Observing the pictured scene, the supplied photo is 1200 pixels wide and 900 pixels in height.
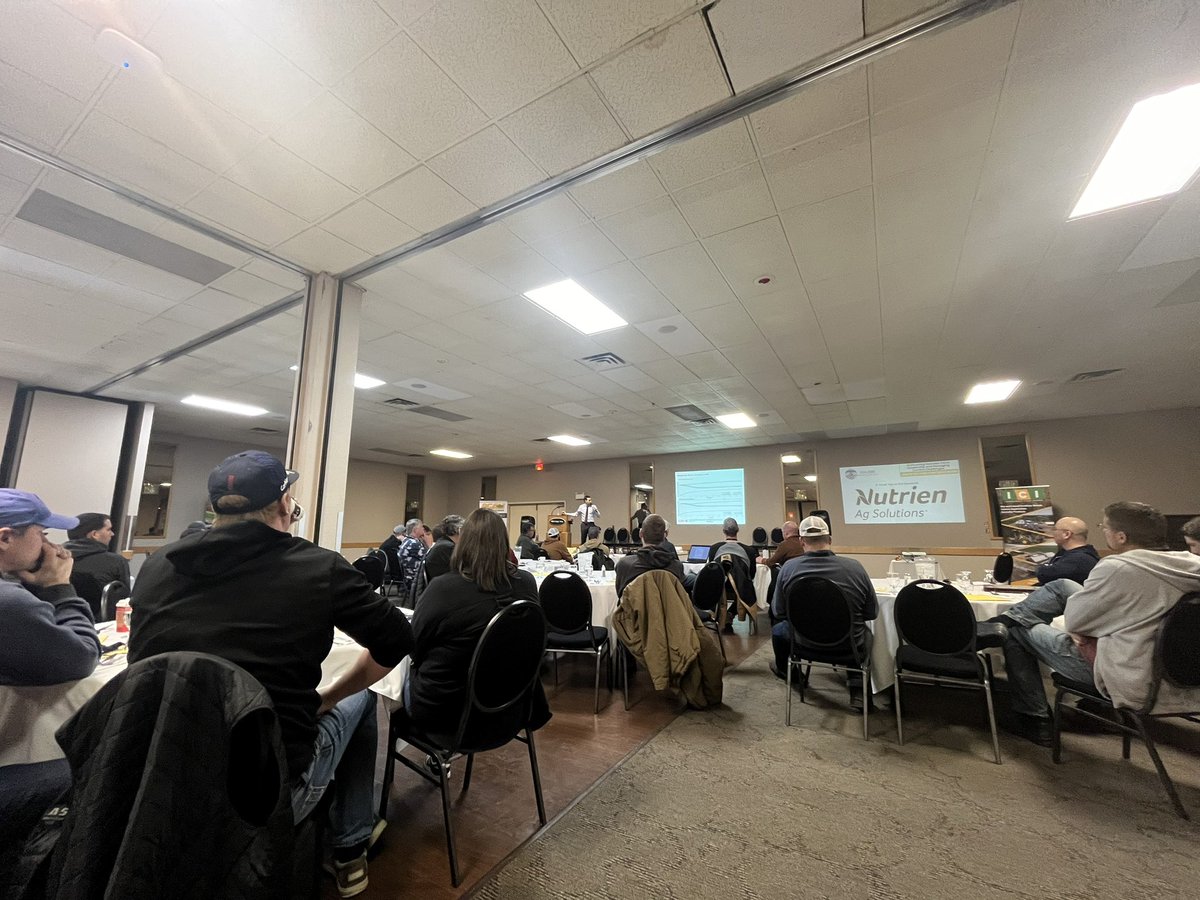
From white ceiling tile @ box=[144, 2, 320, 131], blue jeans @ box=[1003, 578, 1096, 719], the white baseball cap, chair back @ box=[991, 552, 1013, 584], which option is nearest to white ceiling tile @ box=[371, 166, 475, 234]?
white ceiling tile @ box=[144, 2, 320, 131]

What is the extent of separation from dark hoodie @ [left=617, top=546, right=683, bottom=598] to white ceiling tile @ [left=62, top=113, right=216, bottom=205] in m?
3.23

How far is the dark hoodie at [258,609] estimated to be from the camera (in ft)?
3.70

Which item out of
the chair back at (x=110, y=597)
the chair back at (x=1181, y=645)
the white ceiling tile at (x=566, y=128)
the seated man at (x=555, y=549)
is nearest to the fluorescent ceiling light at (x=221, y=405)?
the chair back at (x=110, y=597)

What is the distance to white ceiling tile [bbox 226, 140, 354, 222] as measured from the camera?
7.42ft

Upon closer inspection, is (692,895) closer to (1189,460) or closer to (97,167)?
(97,167)

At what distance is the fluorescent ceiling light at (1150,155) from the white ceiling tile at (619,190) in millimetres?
2031

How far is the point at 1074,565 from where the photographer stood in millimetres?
2936

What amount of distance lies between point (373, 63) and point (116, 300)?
11.3ft

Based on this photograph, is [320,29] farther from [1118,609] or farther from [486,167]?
[1118,609]

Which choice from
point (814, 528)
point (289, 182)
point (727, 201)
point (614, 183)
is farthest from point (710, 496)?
point (289, 182)

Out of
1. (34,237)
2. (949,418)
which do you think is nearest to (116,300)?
(34,237)

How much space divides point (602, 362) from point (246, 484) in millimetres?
3897

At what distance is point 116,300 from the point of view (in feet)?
12.1

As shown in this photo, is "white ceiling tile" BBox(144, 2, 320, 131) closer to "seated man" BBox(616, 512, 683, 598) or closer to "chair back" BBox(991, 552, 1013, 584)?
"seated man" BBox(616, 512, 683, 598)
